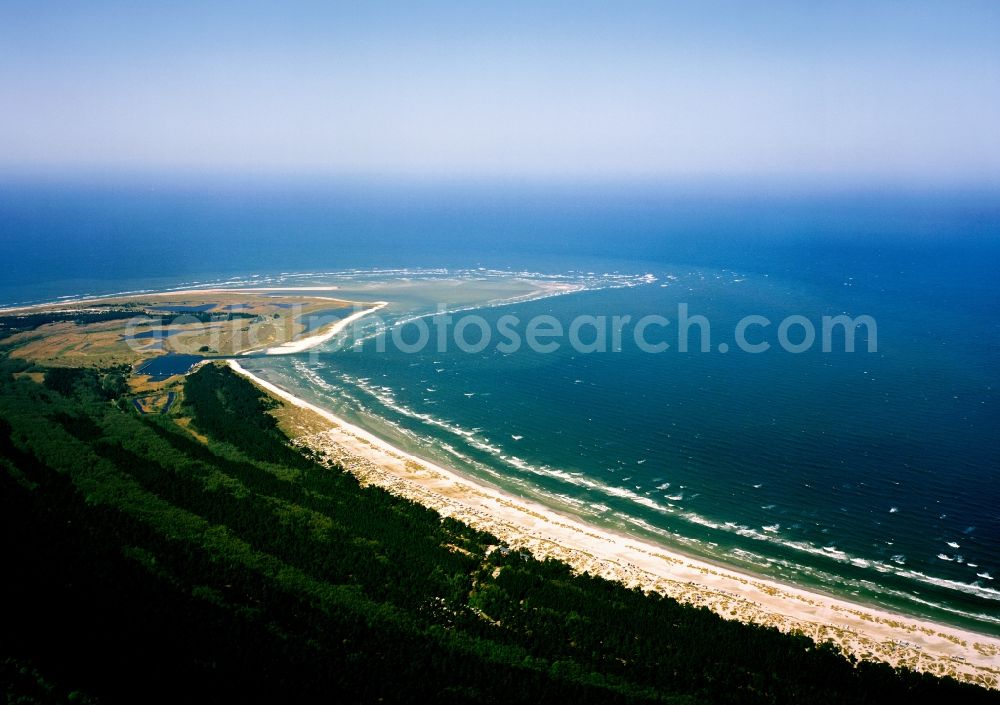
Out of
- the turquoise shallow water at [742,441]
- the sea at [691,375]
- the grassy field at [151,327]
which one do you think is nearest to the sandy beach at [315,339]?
the grassy field at [151,327]

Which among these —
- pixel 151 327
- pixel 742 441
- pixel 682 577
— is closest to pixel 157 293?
pixel 151 327

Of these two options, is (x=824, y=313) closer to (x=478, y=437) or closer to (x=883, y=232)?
(x=478, y=437)

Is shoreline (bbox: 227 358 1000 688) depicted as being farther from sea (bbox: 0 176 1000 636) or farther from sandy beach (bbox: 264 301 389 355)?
sandy beach (bbox: 264 301 389 355)

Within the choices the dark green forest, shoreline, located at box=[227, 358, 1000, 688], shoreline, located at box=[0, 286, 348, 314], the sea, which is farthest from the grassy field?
shoreline, located at box=[227, 358, 1000, 688]

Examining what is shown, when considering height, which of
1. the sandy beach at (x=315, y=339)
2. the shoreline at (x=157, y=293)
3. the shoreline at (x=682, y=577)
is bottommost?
the shoreline at (x=682, y=577)

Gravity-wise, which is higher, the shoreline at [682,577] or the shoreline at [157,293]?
the shoreline at [157,293]

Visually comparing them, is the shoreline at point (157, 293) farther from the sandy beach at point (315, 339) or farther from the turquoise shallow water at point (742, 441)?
the turquoise shallow water at point (742, 441)
